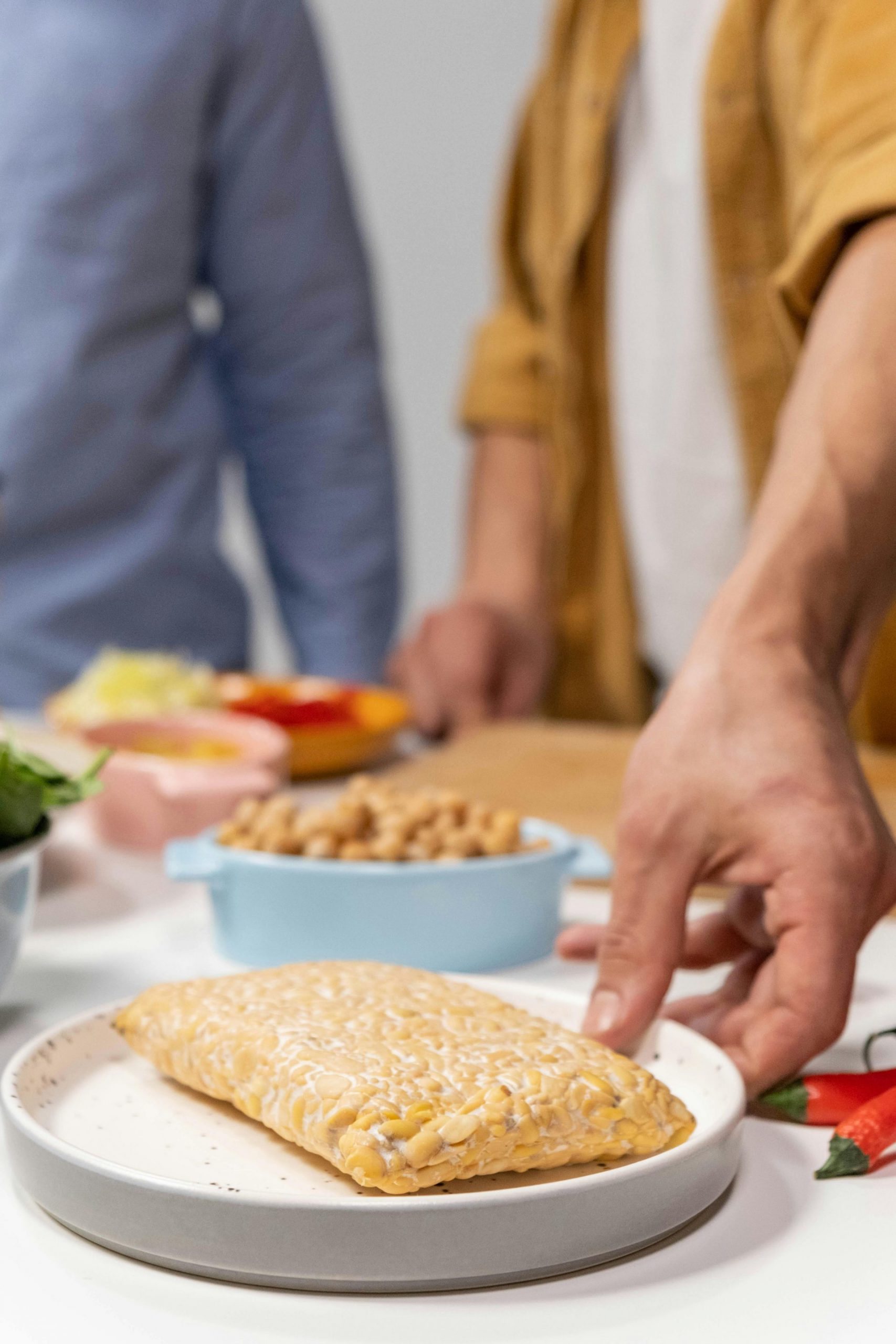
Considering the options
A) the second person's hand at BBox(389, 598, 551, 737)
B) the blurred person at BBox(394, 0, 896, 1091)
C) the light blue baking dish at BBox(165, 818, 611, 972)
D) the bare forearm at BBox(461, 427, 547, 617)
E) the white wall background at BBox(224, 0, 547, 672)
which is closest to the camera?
the blurred person at BBox(394, 0, 896, 1091)

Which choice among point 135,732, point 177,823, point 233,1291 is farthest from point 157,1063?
point 135,732

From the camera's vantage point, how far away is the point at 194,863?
3.10ft

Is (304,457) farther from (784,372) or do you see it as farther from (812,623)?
(812,623)

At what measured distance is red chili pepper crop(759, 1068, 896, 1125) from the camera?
0.68 meters

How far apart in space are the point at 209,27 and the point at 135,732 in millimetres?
1033

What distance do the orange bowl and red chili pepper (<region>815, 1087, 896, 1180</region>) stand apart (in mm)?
945

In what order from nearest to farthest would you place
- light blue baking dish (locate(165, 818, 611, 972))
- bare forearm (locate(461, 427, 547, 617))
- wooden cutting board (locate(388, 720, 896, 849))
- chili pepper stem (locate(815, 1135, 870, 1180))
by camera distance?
chili pepper stem (locate(815, 1135, 870, 1180)) < light blue baking dish (locate(165, 818, 611, 972)) < wooden cutting board (locate(388, 720, 896, 849)) < bare forearm (locate(461, 427, 547, 617))

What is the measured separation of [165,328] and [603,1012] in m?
1.52

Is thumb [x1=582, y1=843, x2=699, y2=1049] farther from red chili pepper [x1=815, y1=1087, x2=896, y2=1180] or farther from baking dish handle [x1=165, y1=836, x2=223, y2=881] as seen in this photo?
baking dish handle [x1=165, y1=836, x2=223, y2=881]

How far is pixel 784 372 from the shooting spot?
5.27 feet

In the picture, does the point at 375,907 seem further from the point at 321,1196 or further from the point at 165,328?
the point at 165,328

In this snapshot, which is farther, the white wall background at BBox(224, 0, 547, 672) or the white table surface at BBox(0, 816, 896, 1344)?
the white wall background at BBox(224, 0, 547, 672)

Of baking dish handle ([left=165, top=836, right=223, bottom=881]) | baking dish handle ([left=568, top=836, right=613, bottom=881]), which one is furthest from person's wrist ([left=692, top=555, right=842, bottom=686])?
baking dish handle ([left=165, top=836, right=223, bottom=881])

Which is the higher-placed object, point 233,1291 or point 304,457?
point 304,457
